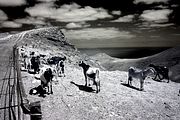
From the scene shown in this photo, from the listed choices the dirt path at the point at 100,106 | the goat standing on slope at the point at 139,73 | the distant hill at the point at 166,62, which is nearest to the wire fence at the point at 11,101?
the dirt path at the point at 100,106

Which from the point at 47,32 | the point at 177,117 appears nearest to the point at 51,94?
the point at 177,117

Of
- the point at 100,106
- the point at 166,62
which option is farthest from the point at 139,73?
the point at 166,62

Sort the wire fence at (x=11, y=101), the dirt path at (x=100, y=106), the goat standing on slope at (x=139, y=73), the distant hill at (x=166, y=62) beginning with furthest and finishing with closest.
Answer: the distant hill at (x=166, y=62) → the goat standing on slope at (x=139, y=73) → the dirt path at (x=100, y=106) → the wire fence at (x=11, y=101)

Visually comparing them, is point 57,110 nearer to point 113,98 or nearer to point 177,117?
point 113,98

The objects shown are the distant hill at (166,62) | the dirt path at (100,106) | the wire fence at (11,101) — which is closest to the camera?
the wire fence at (11,101)

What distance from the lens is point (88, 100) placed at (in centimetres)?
1095

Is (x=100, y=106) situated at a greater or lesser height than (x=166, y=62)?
lesser

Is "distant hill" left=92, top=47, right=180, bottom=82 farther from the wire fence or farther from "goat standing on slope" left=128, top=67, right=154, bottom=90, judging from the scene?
the wire fence

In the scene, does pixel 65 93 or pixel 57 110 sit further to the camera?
pixel 65 93

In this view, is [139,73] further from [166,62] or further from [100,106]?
[166,62]

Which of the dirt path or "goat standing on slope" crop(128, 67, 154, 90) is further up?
"goat standing on slope" crop(128, 67, 154, 90)

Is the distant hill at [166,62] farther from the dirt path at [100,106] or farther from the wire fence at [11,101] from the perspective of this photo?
the wire fence at [11,101]

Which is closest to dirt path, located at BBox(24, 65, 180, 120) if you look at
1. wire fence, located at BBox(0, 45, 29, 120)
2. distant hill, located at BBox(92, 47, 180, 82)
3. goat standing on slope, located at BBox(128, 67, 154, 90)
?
wire fence, located at BBox(0, 45, 29, 120)

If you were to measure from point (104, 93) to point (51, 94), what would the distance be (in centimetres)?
396
